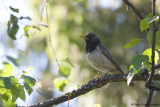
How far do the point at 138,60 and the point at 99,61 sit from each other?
322cm

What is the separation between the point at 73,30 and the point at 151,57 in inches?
205

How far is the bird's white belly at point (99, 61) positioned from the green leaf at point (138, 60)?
3179 millimetres

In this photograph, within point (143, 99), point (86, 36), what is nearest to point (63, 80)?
point (86, 36)

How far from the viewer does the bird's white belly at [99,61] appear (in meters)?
5.29

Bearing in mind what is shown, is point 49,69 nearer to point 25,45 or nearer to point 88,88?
point 25,45

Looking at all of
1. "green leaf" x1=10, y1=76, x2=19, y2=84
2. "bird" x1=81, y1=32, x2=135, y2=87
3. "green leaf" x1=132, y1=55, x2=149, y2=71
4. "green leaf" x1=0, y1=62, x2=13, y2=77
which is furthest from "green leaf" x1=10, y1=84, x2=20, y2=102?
"bird" x1=81, y1=32, x2=135, y2=87

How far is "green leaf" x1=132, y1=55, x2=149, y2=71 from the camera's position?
2.07 m

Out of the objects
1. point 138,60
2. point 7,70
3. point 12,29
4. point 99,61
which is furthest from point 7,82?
point 99,61

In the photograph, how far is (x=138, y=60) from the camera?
209 centimetres

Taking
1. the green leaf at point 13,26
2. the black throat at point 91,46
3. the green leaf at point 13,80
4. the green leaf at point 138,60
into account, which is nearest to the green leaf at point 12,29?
the green leaf at point 13,26

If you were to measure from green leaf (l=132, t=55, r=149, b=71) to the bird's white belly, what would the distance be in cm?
318

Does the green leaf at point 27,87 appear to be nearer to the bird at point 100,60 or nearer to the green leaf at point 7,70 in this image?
the green leaf at point 7,70

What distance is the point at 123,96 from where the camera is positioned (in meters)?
7.20

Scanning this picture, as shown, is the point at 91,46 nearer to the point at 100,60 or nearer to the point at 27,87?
the point at 100,60
